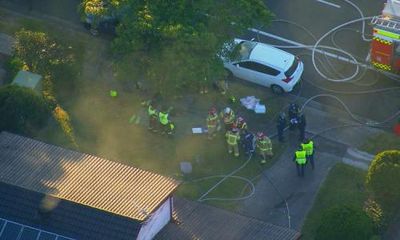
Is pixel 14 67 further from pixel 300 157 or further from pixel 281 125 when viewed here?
pixel 300 157

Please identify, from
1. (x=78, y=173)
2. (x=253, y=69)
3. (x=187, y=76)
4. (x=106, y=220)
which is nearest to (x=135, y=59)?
(x=187, y=76)

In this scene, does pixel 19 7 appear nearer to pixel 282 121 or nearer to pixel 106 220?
pixel 282 121

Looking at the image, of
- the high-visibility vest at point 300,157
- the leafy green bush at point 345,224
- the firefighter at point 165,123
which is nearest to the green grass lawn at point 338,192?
the high-visibility vest at point 300,157

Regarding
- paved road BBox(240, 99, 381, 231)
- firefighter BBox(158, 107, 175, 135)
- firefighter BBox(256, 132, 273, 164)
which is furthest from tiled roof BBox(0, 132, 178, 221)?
firefighter BBox(256, 132, 273, 164)

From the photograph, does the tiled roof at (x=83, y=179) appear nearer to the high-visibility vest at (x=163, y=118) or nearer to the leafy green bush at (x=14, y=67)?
the high-visibility vest at (x=163, y=118)

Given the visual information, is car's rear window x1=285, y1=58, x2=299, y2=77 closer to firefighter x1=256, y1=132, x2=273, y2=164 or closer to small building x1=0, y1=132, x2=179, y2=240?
firefighter x1=256, y1=132, x2=273, y2=164

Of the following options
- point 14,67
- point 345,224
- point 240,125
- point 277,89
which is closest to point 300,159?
point 240,125

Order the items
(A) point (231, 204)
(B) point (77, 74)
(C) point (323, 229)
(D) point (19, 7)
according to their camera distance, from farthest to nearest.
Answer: (D) point (19, 7) < (B) point (77, 74) < (A) point (231, 204) < (C) point (323, 229)

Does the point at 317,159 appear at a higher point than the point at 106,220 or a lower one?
lower
